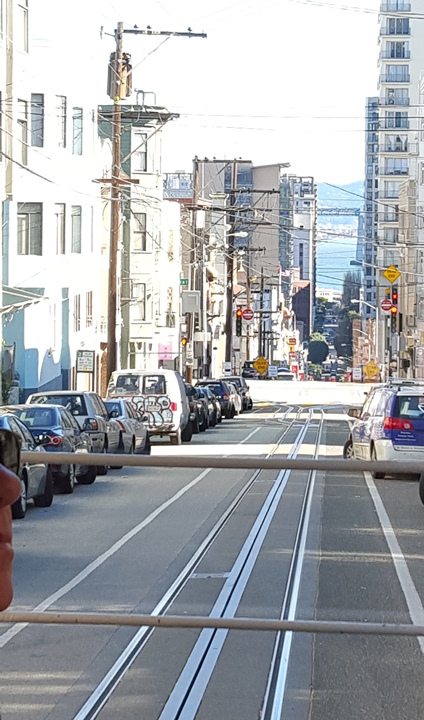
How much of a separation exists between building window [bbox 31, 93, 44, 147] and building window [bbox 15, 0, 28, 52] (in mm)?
3657

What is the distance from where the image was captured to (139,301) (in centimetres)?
6281

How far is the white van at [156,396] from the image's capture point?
107 ft

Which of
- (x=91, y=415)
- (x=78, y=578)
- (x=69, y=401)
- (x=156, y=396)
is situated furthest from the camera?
(x=156, y=396)

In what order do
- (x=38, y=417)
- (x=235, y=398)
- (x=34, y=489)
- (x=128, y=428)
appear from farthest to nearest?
(x=235, y=398) < (x=128, y=428) < (x=38, y=417) < (x=34, y=489)

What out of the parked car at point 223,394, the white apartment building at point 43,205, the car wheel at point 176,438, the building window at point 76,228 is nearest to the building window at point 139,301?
the parked car at point 223,394

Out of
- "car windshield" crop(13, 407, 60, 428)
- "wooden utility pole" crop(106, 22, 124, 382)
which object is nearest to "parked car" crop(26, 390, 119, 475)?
→ "car windshield" crop(13, 407, 60, 428)

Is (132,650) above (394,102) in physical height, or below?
below

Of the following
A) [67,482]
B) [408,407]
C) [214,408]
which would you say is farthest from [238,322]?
[67,482]

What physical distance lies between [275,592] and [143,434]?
1856 cm

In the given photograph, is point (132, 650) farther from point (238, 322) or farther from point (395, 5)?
point (395, 5)

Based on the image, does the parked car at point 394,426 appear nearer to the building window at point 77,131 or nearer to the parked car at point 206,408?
the parked car at point 206,408

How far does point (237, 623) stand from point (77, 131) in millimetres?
38945

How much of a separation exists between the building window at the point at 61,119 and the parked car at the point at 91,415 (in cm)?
1727

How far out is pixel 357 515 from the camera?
13953 mm
